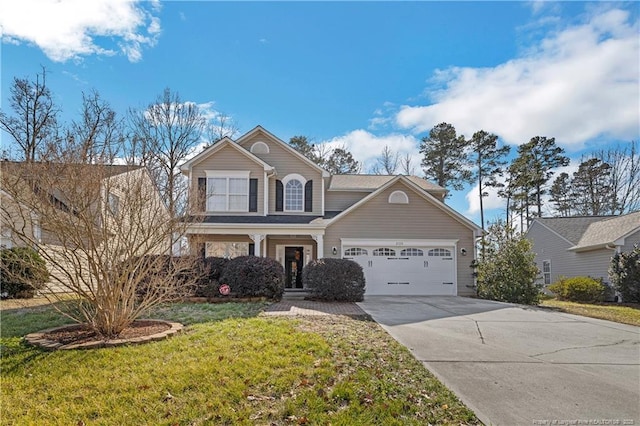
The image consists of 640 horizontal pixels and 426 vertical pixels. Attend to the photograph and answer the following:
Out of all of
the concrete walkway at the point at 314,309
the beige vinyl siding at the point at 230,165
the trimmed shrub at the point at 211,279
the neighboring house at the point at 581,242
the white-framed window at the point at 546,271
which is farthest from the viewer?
the white-framed window at the point at 546,271

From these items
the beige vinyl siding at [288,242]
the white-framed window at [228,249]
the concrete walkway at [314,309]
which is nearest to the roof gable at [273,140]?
the beige vinyl siding at [288,242]

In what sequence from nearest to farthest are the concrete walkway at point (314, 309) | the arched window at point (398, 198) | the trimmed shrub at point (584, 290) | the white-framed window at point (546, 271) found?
the concrete walkway at point (314, 309) < the arched window at point (398, 198) < the trimmed shrub at point (584, 290) < the white-framed window at point (546, 271)

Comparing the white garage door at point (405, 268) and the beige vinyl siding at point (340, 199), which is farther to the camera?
the beige vinyl siding at point (340, 199)

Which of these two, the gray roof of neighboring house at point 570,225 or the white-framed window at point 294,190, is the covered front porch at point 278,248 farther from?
the gray roof of neighboring house at point 570,225

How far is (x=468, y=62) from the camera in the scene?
13.4 m

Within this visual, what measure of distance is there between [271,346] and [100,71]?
1313 cm

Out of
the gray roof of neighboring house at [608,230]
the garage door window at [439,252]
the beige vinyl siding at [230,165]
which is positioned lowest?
the garage door window at [439,252]

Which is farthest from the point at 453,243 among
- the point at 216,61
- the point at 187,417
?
the point at 187,417

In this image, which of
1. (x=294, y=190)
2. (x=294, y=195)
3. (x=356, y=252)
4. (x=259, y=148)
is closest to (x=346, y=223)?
(x=356, y=252)

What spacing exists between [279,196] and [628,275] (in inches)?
620

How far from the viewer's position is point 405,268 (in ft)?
55.5

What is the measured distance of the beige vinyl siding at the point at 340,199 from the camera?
19.5 m

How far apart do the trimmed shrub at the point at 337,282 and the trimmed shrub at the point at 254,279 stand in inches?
53.4

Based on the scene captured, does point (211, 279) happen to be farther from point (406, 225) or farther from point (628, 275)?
point (628, 275)
